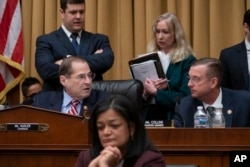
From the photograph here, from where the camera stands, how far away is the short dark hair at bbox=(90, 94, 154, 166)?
10.4 ft

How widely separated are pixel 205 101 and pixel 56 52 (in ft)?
5.17

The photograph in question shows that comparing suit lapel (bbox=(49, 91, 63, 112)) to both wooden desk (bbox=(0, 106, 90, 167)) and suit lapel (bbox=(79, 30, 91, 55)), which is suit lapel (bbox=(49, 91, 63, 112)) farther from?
suit lapel (bbox=(79, 30, 91, 55))

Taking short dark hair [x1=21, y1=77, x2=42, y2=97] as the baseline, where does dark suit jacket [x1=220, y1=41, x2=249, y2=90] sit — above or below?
above

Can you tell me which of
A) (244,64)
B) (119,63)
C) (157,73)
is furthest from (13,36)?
(244,64)

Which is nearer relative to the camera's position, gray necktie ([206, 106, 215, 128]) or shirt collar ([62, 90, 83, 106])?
gray necktie ([206, 106, 215, 128])

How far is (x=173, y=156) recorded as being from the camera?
4.41m

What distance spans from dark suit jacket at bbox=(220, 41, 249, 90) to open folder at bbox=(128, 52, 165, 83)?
A: 0.60 metres

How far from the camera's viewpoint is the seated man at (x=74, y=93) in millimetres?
5121

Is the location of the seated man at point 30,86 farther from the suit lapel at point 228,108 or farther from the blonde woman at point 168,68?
the suit lapel at point 228,108

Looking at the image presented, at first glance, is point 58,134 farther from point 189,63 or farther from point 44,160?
point 189,63

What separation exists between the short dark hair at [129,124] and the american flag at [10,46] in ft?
12.1

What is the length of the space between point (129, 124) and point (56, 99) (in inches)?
81.6

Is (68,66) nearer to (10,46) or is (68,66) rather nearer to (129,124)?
(10,46)

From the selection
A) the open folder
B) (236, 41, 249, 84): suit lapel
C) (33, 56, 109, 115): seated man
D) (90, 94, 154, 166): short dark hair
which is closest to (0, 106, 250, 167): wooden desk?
(33, 56, 109, 115): seated man
